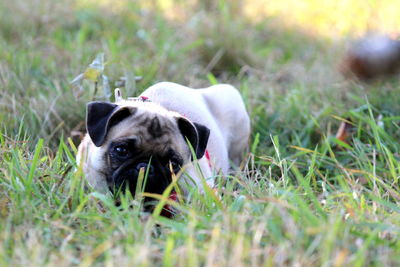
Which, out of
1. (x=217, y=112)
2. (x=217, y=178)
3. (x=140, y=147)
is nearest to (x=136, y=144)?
(x=140, y=147)

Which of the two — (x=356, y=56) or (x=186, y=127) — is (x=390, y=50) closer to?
(x=356, y=56)

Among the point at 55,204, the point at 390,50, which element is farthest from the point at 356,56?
the point at 55,204

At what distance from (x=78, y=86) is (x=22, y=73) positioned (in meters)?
1.19

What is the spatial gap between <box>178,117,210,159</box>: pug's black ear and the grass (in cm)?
35

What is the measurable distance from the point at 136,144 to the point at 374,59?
370 cm

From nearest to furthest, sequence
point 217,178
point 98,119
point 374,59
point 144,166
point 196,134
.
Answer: point 144,166
point 98,119
point 196,134
point 217,178
point 374,59

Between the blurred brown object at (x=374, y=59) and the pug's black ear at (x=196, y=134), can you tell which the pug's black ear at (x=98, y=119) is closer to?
the pug's black ear at (x=196, y=134)

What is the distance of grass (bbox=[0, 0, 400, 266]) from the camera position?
3111 millimetres

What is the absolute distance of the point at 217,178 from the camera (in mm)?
4883

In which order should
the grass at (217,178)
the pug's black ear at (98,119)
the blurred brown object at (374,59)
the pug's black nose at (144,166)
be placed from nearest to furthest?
the grass at (217,178) → the pug's black nose at (144,166) → the pug's black ear at (98,119) → the blurred brown object at (374,59)

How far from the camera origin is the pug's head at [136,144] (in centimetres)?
425

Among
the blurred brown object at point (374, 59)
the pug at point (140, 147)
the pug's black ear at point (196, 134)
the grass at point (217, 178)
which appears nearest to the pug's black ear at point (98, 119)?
the pug at point (140, 147)

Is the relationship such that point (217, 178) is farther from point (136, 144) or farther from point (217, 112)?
point (217, 112)

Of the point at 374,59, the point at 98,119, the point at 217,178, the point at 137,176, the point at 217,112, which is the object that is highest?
the point at 98,119
